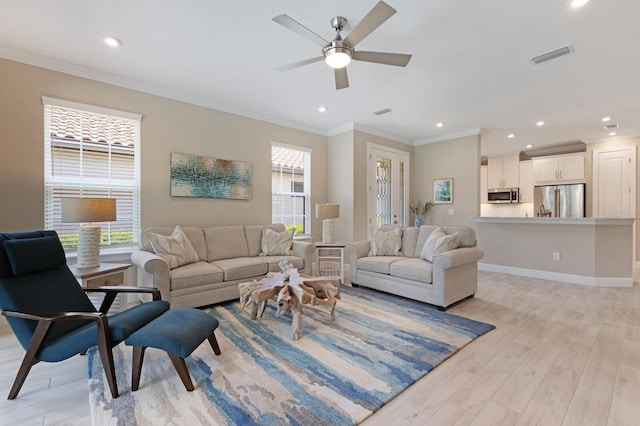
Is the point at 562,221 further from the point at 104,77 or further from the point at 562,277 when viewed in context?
the point at 104,77

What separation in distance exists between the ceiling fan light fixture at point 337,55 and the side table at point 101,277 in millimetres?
2823

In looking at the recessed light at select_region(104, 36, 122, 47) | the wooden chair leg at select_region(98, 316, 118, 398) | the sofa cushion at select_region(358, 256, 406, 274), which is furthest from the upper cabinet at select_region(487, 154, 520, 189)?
the wooden chair leg at select_region(98, 316, 118, 398)

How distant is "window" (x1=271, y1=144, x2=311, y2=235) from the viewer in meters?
5.13

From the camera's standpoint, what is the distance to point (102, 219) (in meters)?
2.81

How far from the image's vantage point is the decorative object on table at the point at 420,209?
20.7 feet

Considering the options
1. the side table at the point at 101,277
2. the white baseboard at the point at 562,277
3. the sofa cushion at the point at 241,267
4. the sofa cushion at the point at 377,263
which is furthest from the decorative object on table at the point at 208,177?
the white baseboard at the point at 562,277

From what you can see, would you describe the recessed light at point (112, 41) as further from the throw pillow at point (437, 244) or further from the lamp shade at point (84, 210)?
the throw pillow at point (437, 244)

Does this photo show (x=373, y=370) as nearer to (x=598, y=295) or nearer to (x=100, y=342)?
(x=100, y=342)

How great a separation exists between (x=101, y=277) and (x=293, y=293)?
1.81m

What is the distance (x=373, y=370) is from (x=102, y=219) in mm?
2834

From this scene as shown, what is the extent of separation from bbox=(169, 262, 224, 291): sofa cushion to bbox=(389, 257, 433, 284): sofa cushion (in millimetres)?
2172

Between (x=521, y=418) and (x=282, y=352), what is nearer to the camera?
(x=521, y=418)

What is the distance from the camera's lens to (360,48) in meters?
2.87

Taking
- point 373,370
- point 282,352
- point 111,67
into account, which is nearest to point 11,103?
point 111,67
